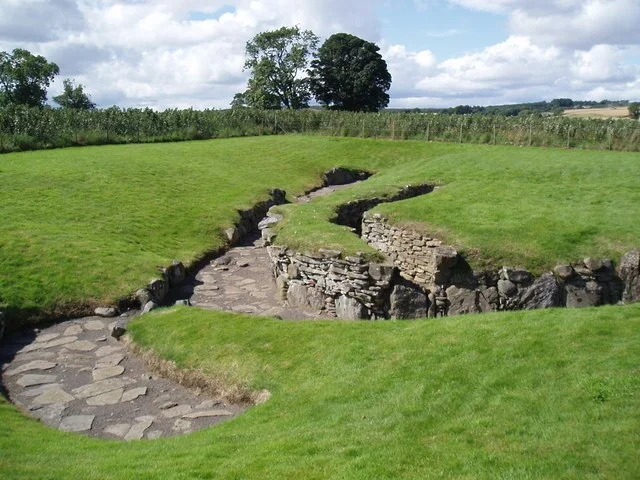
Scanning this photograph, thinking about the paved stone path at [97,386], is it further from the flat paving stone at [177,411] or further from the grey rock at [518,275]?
the grey rock at [518,275]

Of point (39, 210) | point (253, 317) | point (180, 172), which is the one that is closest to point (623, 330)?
point (253, 317)

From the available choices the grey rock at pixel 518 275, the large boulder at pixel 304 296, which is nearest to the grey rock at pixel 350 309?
the large boulder at pixel 304 296

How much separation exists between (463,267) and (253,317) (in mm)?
5854

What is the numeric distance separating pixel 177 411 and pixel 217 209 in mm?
15095

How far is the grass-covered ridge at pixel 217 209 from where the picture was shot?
15.8 m

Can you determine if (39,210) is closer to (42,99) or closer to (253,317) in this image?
(253,317)

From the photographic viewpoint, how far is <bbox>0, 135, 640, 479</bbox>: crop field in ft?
22.2

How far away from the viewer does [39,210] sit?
20625 millimetres

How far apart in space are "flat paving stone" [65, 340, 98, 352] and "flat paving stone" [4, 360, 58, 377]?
0.76m

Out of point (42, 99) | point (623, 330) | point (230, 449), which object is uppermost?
point (42, 99)

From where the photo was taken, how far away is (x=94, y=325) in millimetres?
Answer: 14336

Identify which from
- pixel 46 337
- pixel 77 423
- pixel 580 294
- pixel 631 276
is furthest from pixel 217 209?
pixel 631 276

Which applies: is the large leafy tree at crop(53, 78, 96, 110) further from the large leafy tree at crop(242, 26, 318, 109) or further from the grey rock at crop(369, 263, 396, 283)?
the grey rock at crop(369, 263, 396, 283)

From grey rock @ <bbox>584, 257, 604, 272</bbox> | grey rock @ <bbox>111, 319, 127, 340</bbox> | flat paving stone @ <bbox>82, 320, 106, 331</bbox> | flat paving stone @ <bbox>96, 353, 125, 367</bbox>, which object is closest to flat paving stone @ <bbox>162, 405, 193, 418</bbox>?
flat paving stone @ <bbox>96, 353, 125, 367</bbox>
